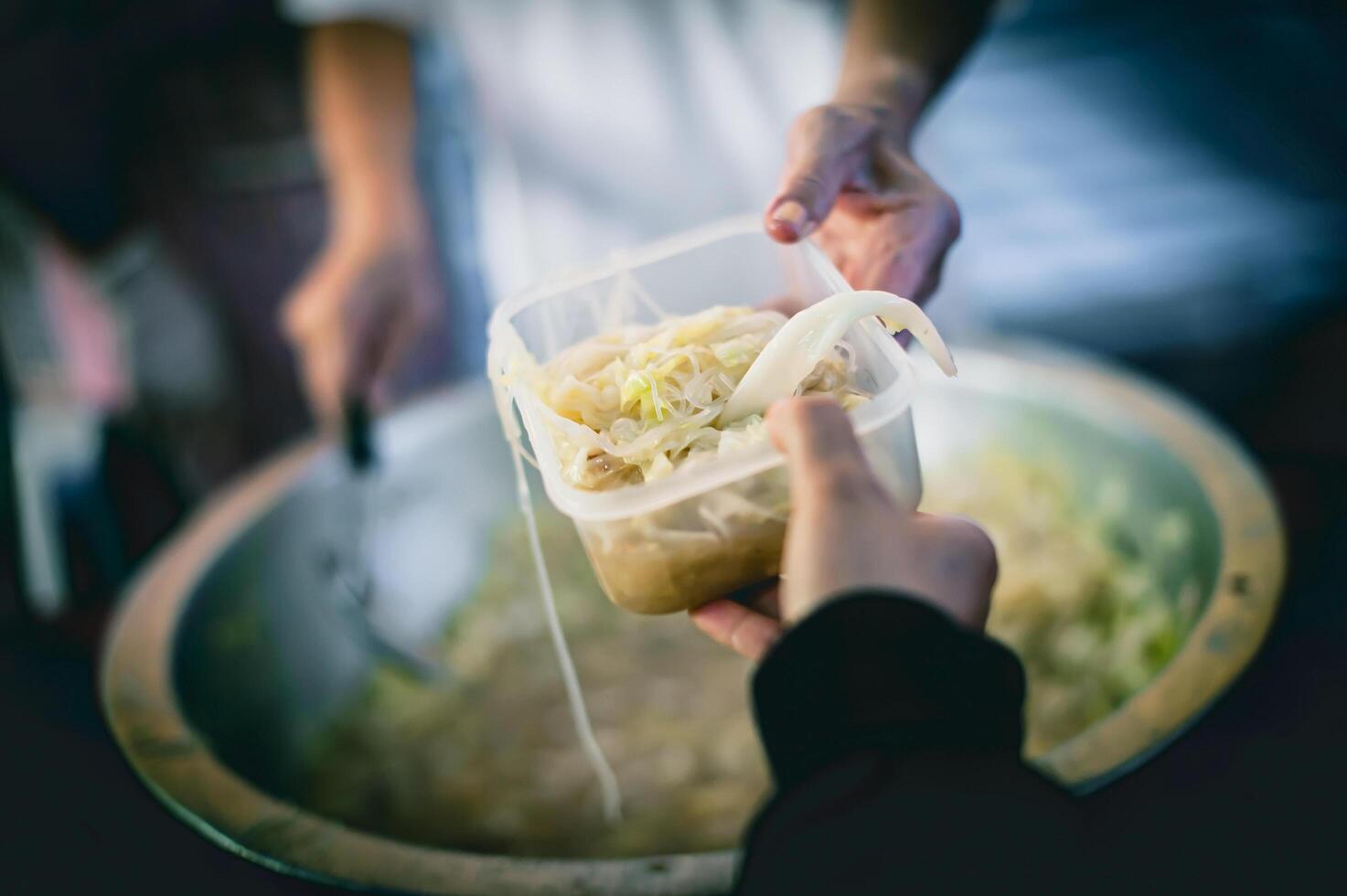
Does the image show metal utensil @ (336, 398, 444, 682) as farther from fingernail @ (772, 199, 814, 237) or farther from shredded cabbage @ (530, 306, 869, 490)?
fingernail @ (772, 199, 814, 237)

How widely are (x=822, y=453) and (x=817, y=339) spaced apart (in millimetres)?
124

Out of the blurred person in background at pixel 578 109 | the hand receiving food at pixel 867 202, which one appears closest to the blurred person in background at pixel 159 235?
the blurred person in background at pixel 578 109

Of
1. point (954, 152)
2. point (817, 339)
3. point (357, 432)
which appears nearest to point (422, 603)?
point (357, 432)

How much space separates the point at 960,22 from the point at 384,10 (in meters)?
1.26

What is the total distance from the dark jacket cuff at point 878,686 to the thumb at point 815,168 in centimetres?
A: 40

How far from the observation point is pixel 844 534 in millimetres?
550

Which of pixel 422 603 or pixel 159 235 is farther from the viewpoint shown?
pixel 159 235

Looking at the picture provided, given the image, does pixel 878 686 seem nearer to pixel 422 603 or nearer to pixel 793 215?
pixel 793 215

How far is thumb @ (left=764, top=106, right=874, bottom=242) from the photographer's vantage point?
2.60 ft

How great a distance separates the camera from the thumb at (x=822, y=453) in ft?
1.81

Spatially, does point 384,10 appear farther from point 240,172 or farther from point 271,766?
point 271,766

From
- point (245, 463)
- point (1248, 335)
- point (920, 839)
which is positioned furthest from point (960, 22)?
point (245, 463)

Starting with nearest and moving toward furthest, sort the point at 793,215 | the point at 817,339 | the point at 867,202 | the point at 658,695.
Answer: the point at 817,339 < the point at 793,215 < the point at 867,202 < the point at 658,695

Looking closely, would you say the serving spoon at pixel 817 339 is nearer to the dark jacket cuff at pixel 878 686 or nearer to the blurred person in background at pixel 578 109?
the dark jacket cuff at pixel 878 686
